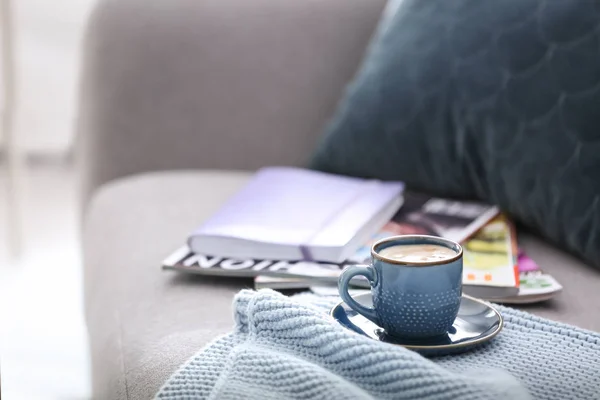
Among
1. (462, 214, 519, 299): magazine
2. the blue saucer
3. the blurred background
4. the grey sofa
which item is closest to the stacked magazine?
(462, 214, 519, 299): magazine

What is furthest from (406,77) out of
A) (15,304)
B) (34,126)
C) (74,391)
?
(34,126)

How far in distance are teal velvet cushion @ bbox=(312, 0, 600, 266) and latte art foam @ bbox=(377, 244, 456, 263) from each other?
31cm

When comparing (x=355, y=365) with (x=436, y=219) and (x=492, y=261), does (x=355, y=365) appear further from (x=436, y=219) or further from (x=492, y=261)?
(x=436, y=219)

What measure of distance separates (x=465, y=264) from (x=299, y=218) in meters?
0.20

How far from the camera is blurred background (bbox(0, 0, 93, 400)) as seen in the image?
1521 mm

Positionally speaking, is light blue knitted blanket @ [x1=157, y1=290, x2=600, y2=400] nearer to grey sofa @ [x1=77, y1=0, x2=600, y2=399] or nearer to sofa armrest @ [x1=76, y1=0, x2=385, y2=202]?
grey sofa @ [x1=77, y1=0, x2=600, y2=399]

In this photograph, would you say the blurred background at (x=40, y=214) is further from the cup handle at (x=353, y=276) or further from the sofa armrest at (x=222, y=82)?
the cup handle at (x=353, y=276)

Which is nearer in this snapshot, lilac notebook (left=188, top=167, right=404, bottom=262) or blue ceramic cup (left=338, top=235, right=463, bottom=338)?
blue ceramic cup (left=338, top=235, right=463, bottom=338)

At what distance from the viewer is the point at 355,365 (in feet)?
1.91

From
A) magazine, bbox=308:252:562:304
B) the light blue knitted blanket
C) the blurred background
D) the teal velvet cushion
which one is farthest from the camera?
the blurred background

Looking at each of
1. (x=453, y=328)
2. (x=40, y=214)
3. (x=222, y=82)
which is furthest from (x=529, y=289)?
(x=40, y=214)

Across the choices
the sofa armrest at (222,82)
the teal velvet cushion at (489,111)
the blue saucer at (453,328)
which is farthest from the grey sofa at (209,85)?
the blue saucer at (453,328)

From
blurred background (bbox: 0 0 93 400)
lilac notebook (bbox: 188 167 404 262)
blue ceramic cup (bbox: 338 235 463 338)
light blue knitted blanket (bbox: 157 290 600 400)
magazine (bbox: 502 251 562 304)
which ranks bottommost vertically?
blurred background (bbox: 0 0 93 400)

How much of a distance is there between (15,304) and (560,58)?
1.30 meters
